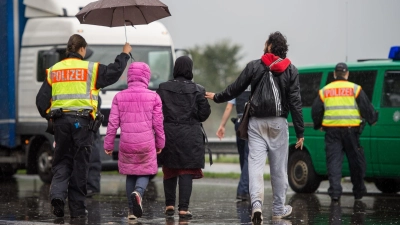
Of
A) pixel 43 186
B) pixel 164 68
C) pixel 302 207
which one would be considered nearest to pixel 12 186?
pixel 43 186

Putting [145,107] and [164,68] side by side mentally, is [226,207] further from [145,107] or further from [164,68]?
[164,68]

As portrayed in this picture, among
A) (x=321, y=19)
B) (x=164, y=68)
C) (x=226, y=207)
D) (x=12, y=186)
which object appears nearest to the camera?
(x=226, y=207)

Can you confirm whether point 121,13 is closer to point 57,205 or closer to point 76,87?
point 76,87

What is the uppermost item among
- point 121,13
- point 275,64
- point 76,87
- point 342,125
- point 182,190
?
point 121,13

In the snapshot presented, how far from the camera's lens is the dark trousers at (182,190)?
1038 centimetres

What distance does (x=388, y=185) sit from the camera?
49.2ft

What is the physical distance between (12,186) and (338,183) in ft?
19.1

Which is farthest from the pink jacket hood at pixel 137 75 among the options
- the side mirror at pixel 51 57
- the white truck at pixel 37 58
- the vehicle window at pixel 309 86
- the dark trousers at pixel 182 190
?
the side mirror at pixel 51 57

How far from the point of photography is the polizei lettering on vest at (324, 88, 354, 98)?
13203 millimetres

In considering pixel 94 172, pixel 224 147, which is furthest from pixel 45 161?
pixel 224 147

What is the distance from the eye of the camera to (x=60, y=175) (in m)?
10.4

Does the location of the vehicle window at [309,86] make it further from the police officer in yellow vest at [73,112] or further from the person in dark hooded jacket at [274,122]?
the police officer in yellow vest at [73,112]

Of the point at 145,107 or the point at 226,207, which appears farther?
the point at 226,207

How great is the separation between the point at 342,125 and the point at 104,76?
4108mm
